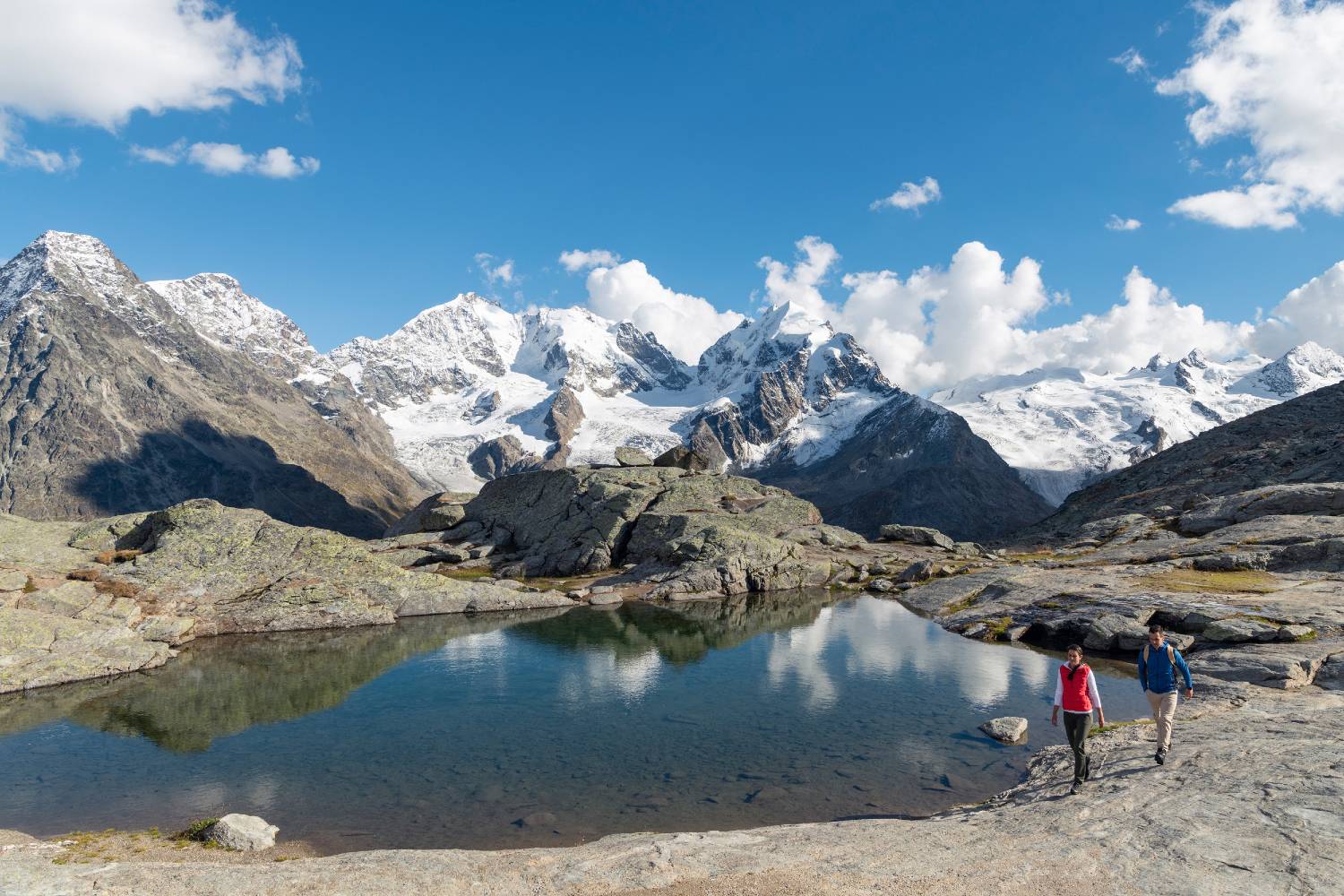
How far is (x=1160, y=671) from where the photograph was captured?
22.7 meters

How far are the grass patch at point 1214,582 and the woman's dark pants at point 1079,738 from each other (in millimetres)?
37390

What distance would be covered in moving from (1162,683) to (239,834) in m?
28.9

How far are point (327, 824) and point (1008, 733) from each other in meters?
27.1

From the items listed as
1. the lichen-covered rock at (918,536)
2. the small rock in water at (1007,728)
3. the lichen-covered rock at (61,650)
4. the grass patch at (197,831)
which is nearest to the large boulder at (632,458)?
the lichen-covered rock at (918,536)

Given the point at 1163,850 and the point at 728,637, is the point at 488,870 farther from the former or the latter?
the point at 728,637

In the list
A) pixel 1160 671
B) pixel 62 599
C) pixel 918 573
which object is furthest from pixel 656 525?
pixel 1160 671

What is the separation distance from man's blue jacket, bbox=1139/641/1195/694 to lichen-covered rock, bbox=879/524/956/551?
91.9 metres

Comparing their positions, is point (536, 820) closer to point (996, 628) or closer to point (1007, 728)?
point (1007, 728)

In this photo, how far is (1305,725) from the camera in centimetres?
2364

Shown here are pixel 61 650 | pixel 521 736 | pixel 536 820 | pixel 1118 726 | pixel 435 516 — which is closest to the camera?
pixel 536 820

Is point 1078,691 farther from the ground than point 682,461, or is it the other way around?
point 682,461

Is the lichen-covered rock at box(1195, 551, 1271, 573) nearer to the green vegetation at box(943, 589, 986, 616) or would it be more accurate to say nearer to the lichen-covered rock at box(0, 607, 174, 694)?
the green vegetation at box(943, 589, 986, 616)

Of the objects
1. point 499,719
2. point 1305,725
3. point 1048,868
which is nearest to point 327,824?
point 499,719

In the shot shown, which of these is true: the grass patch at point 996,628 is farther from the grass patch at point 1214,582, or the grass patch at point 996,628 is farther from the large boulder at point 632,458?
the large boulder at point 632,458
